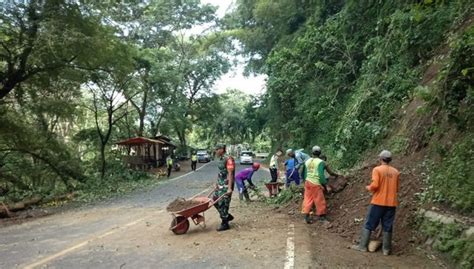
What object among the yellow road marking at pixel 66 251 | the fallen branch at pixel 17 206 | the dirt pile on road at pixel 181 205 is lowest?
the fallen branch at pixel 17 206

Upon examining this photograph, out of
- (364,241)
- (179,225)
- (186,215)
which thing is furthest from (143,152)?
(364,241)

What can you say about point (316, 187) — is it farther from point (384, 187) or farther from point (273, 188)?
point (273, 188)

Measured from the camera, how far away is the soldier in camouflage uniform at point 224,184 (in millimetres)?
9328

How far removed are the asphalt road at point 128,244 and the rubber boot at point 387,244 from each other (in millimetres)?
1672

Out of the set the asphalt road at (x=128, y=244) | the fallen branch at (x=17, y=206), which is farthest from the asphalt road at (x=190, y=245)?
the fallen branch at (x=17, y=206)

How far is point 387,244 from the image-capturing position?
7191 mm

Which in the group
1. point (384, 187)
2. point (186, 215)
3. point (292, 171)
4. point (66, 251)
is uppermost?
point (384, 187)

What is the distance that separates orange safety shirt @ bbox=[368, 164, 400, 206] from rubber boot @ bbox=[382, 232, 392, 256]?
0.51 meters

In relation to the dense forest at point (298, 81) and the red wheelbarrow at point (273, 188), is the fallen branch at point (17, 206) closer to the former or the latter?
the dense forest at point (298, 81)

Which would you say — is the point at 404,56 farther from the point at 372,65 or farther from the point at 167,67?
the point at 167,67

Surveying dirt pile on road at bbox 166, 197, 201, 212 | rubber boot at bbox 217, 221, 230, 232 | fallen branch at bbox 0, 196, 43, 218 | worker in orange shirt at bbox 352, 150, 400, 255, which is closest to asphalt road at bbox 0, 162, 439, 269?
rubber boot at bbox 217, 221, 230, 232

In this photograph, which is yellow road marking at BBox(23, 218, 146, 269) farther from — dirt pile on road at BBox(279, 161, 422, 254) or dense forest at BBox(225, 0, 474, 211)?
dense forest at BBox(225, 0, 474, 211)

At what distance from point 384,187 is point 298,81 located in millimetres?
19266

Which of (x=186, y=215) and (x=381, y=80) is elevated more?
(x=381, y=80)
